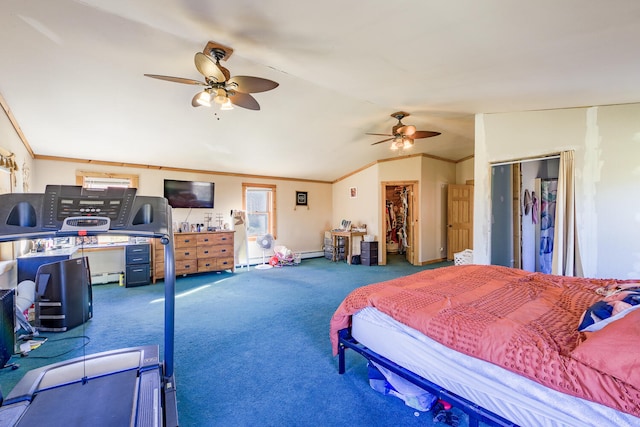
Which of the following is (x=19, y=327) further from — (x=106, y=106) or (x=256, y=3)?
(x=256, y=3)

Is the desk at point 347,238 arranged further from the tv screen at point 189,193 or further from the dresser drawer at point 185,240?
the dresser drawer at point 185,240

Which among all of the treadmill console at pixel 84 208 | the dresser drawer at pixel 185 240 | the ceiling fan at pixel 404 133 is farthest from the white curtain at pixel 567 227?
the dresser drawer at pixel 185 240

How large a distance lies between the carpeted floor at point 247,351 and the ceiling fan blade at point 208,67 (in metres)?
2.38

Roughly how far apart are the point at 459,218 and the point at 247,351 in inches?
238

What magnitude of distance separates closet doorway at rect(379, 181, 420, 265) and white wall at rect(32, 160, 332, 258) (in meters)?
1.70

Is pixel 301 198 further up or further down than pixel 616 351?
further up

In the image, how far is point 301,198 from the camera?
742cm

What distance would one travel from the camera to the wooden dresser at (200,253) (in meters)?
5.00

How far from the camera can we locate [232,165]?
5910 mm

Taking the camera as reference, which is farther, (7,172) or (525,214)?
(525,214)

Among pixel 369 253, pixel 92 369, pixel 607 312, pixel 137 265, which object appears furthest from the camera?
pixel 369 253

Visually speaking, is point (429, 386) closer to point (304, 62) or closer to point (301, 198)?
point (304, 62)

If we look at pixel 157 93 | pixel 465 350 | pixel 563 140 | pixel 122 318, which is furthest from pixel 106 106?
pixel 563 140

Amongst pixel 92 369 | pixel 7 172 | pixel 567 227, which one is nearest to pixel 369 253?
pixel 567 227
